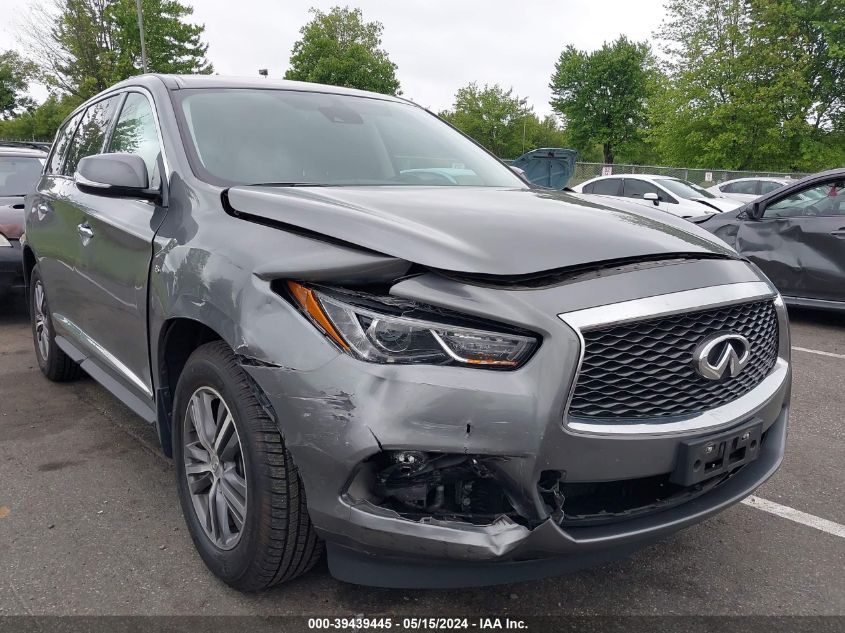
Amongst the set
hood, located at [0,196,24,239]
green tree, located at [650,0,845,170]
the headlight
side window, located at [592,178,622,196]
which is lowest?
hood, located at [0,196,24,239]

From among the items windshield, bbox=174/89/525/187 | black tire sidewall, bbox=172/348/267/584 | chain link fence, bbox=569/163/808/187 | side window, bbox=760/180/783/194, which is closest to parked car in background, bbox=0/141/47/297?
windshield, bbox=174/89/525/187

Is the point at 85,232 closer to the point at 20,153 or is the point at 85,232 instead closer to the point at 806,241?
the point at 20,153

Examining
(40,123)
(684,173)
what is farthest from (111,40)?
(684,173)

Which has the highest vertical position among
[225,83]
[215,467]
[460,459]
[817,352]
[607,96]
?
[607,96]

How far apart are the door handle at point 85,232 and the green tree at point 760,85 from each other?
1187 inches

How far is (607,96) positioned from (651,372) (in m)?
60.6

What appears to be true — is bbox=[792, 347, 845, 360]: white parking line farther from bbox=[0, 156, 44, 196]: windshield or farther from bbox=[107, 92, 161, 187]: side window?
bbox=[0, 156, 44, 196]: windshield

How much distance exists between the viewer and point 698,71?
29828 millimetres

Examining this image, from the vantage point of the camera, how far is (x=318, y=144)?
9.78ft

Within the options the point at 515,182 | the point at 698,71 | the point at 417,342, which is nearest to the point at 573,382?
the point at 417,342

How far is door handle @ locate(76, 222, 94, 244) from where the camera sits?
10.4ft

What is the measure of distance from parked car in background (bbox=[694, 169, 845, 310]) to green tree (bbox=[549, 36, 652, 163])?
5316cm

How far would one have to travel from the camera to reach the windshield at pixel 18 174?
7.23 metres

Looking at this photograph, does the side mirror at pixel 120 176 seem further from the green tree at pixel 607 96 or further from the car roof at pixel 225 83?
the green tree at pixel 607 96
